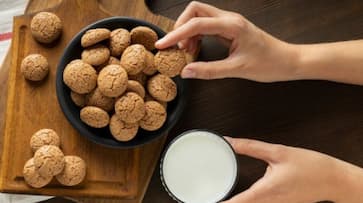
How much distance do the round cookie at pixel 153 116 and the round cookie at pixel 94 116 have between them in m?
0.06

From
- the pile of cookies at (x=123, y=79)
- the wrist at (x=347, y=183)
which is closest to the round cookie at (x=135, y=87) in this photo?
the pile of cookies at (x=123, y=79)

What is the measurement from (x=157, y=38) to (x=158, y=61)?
2.0 inches

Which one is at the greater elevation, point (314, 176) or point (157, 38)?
point (157, 38)

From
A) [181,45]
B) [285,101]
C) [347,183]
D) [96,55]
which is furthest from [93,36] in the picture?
[347,183]

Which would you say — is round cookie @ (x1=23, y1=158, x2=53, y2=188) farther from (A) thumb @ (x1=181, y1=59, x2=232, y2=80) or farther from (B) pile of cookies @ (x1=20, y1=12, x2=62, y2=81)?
(A) thumb @ (x1=181, y1=59, x2=232, y2=80)

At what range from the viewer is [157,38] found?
839 mm

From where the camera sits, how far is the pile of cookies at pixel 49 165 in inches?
32.1

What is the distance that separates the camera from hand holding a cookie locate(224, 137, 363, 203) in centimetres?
80

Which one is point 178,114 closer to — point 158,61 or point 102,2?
point 158,61

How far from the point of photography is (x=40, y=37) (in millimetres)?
859

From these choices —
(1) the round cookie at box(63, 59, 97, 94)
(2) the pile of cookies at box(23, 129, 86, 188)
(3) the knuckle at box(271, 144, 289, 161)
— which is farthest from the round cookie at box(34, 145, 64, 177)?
(3) the knuckle at box(271, 144, 289, 161)

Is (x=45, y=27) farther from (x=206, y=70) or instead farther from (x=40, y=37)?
(x=206, y=70)

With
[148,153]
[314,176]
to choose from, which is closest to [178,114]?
[148,153]

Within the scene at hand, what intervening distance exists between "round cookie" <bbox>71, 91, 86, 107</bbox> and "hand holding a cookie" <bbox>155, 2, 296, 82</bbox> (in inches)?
5.7
